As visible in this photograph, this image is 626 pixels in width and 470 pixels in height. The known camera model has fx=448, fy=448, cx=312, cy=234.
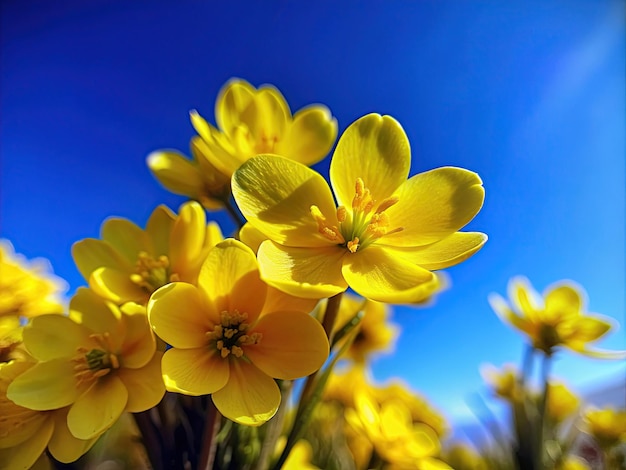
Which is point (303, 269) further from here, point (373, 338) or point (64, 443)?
point (373, 338)

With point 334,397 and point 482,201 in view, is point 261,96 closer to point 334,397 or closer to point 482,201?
point 482,201

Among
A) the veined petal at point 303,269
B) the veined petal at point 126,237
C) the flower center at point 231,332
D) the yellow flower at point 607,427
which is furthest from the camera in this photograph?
the yellow flower at point 607,427

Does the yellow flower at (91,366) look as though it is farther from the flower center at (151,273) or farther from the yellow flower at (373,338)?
the yellow flower at (373,338)

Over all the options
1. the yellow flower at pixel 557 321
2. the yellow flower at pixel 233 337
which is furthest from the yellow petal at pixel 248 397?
the yellow flower at pixel 557 321

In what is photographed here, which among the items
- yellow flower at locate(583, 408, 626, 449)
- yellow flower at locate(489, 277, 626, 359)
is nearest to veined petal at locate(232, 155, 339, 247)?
yellow flower at locate(489, 277, 626, 359)

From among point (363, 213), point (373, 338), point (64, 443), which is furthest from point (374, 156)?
point (373, 338)
